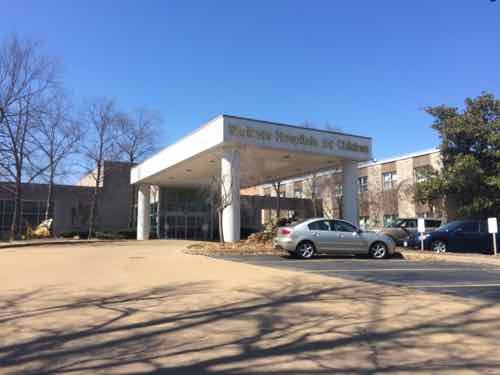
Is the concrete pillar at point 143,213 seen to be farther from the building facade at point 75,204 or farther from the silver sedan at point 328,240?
the silver sedan at point 328,240

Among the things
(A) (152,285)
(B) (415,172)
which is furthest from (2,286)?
(B) (415,172)

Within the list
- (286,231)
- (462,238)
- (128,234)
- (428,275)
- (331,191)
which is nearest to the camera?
(428,275)

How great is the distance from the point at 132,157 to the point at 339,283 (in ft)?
122

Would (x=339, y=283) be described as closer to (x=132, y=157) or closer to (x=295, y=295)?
(x=295, y=295)

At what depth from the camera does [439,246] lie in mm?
19516

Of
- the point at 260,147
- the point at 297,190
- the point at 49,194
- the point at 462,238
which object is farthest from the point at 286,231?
the point at 297,190

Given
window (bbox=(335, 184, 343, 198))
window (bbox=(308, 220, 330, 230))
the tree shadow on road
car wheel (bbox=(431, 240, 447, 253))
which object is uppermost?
window (bbox=(335, 184, 343, 198))

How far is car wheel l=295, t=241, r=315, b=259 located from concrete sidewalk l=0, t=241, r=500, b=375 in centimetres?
567

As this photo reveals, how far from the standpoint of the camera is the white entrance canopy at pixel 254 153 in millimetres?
20359

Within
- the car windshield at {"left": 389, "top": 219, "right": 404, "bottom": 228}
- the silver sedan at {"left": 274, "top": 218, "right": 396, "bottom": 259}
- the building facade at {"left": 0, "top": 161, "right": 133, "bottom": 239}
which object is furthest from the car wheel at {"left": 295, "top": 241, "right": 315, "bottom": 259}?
the building facade at {"left": 0, "top": 161, "right": 133, "bottom": 239}

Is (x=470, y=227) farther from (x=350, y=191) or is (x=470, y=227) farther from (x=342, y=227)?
(x=342, y=227)

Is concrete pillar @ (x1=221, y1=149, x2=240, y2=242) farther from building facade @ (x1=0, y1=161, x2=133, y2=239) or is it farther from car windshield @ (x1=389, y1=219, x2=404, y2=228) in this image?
building facade @ (x1=0, y1=161, x2=133, y2=239)

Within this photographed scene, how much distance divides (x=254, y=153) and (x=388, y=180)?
22157 millimetres

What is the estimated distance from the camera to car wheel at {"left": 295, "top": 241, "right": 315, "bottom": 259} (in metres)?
14.8
